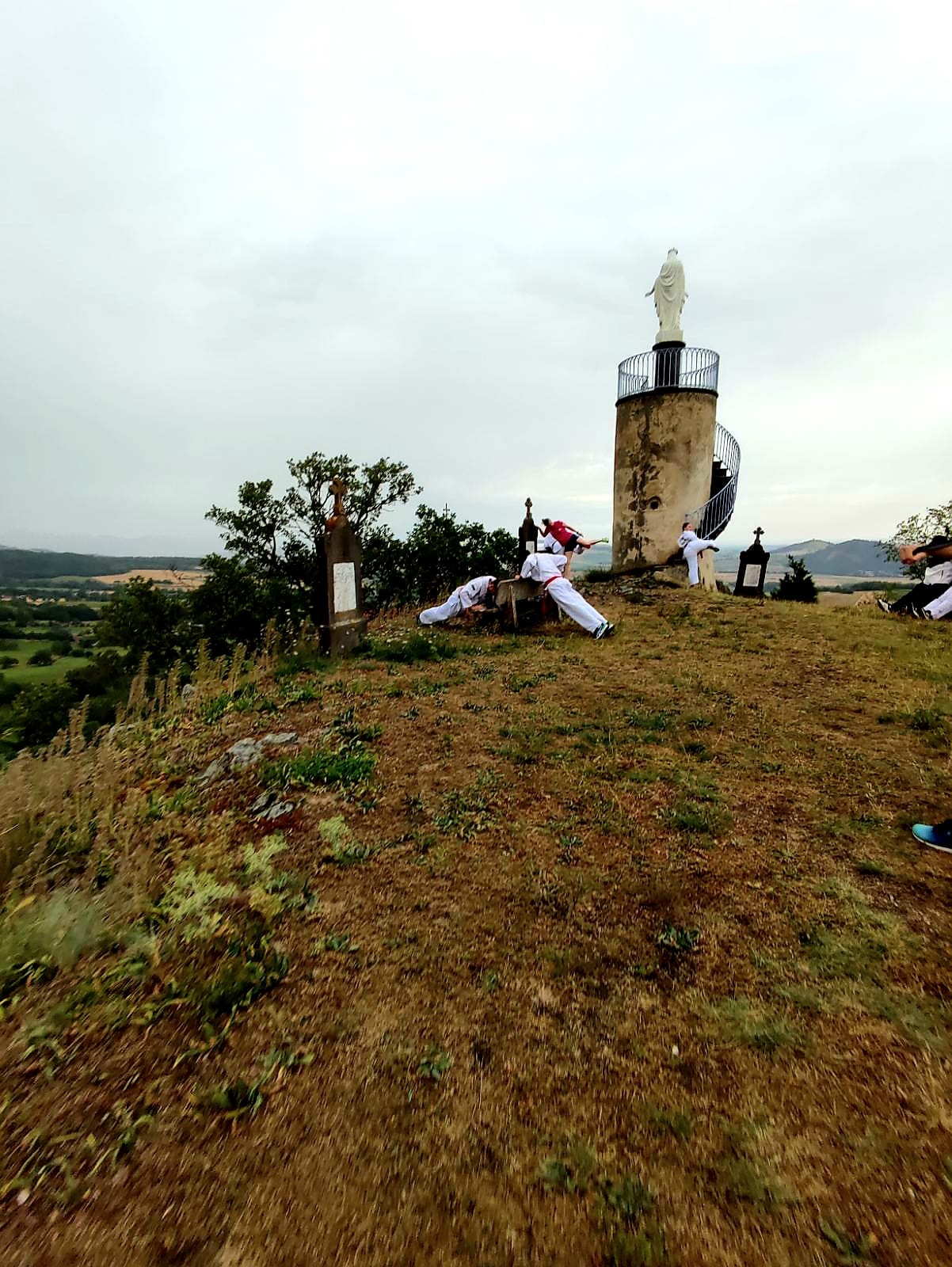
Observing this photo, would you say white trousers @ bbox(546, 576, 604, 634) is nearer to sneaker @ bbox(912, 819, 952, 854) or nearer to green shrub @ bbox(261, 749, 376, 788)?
green shrub @ bbox(261, 749, 376, 788)

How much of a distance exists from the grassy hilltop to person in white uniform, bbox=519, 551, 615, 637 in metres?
4.64

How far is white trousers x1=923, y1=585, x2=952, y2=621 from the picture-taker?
386 inches

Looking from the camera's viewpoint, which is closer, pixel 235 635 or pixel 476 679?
pixel 476 679

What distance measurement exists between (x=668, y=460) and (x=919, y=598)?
26.1 ft

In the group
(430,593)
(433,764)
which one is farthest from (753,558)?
(433,764)

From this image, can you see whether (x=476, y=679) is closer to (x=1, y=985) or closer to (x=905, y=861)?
(x=905, y=861)

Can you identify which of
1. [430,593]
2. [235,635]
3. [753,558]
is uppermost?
[753,558]

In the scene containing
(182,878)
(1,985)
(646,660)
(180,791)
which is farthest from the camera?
(646,660)

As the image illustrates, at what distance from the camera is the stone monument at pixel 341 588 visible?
8648mm

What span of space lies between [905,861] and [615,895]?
1.74m

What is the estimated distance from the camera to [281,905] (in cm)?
317

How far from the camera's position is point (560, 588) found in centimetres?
1025

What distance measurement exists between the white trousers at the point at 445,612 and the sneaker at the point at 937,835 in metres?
8.30

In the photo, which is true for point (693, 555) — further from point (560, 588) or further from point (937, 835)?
point (937, 835)
